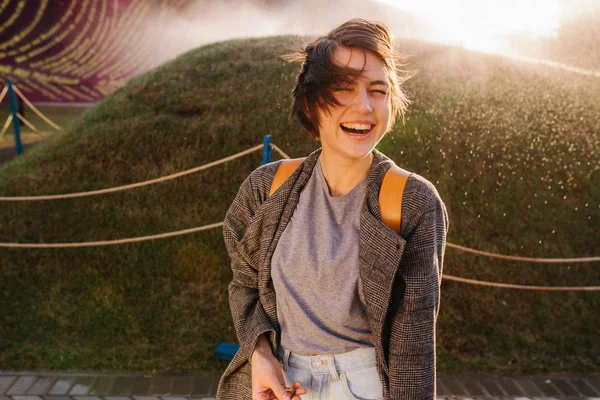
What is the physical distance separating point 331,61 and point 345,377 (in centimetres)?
78

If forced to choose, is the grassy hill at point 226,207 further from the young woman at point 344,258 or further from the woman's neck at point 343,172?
the woman's neck at point 343,172

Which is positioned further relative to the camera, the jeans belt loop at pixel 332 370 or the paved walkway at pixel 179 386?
the paved walkway at pixel 179 386

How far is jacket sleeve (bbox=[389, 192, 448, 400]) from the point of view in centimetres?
123

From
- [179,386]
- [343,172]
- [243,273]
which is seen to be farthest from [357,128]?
[179,386]

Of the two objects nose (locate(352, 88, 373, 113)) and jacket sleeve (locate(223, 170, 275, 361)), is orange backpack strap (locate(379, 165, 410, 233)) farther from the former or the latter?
jacket sleeve (locate(223, 170, 275, 361))

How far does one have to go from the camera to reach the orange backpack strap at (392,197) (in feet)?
4.17

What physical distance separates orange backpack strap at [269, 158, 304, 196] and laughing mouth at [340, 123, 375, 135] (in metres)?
0.19

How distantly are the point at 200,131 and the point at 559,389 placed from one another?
4.66 m

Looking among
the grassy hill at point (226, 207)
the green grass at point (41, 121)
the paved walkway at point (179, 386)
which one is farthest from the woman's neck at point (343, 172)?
the green grass at point (41, 121)

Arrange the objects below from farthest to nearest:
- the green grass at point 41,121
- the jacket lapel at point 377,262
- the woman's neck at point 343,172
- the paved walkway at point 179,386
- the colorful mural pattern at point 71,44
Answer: the colorful mural pattern at point 71,44, the green grass at point 41,121, the paved walkway at point 179,386, the woman's neck at point 343,172, the jacket lapel at point 377,262

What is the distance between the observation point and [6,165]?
6746mm

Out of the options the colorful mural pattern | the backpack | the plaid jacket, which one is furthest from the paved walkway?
the colorful mural pattern

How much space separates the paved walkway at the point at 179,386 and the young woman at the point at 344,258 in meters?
2.52

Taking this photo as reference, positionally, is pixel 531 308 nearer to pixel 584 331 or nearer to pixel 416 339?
pixel 584 331
